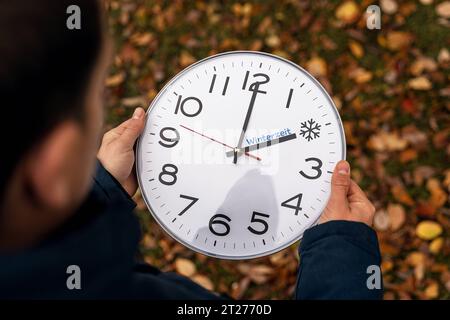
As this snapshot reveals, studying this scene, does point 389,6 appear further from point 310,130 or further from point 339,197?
point 339,197

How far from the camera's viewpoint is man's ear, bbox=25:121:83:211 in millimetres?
831

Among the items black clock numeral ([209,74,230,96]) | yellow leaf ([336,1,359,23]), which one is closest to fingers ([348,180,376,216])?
black clock numeral ([209,74,230,96])

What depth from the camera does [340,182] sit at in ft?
4.73

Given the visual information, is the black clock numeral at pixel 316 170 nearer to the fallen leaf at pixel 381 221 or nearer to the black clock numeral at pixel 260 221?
the black clock numeral at pixel 260 221

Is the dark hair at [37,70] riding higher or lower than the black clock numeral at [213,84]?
lower

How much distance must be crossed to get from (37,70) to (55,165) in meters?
0.19

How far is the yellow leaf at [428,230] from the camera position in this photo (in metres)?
2.10

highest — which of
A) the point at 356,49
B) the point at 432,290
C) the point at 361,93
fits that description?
the point at 356,49

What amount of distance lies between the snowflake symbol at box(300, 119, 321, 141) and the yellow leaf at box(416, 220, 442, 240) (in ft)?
3.24

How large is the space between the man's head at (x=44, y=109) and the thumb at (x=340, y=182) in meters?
0.80

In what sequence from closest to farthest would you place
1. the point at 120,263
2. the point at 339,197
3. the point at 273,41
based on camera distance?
the point at 120,263 → the point at 339,197 → the point at 273,41

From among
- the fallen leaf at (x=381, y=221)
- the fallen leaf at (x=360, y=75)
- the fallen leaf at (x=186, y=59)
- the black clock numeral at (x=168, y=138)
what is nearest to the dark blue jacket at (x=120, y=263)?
the black clock numeral at (x=168, y=138)

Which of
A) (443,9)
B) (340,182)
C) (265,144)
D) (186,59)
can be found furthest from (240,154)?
(443,9)

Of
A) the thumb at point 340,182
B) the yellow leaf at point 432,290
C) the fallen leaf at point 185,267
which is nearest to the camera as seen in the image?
the thumb at point 340,182
